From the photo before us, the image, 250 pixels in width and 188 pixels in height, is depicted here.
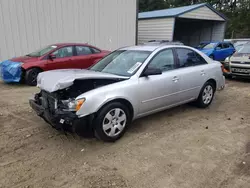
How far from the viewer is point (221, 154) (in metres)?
3.28

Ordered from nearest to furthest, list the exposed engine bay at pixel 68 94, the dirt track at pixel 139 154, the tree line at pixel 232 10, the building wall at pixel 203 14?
the dirt track at pixel 139 154, the exposed engine bay at pixel 68 94, the building wall at pixel 203 14, the tree line at pixel 232 10

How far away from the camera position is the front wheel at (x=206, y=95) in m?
5.12

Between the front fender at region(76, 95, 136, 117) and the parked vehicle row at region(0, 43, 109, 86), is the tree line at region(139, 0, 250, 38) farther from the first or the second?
the front fender at region(76, 95, 136, 117)

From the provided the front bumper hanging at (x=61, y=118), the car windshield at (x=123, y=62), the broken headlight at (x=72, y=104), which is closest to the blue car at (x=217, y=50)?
the car windshield at (x=123, y=62)

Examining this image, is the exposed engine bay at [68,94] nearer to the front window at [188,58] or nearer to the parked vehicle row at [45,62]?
the front window at [188,58]

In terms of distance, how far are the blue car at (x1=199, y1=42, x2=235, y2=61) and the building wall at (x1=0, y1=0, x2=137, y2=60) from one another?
455 centimetres

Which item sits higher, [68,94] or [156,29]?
[156,29]

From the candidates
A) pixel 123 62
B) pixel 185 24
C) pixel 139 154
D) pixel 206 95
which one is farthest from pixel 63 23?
pixel 185 24

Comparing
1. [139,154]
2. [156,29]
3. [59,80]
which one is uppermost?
[156,29]

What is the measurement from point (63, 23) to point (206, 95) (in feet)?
28.2

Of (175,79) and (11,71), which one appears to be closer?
(175,79)

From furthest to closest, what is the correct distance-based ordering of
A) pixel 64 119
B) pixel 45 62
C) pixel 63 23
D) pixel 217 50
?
1. pixel 217 50
2. pixel 63 23
3. pixel 45 62
4. pixel 64 119

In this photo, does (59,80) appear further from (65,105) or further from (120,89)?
(120,89)

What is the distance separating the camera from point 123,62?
4246 mm
